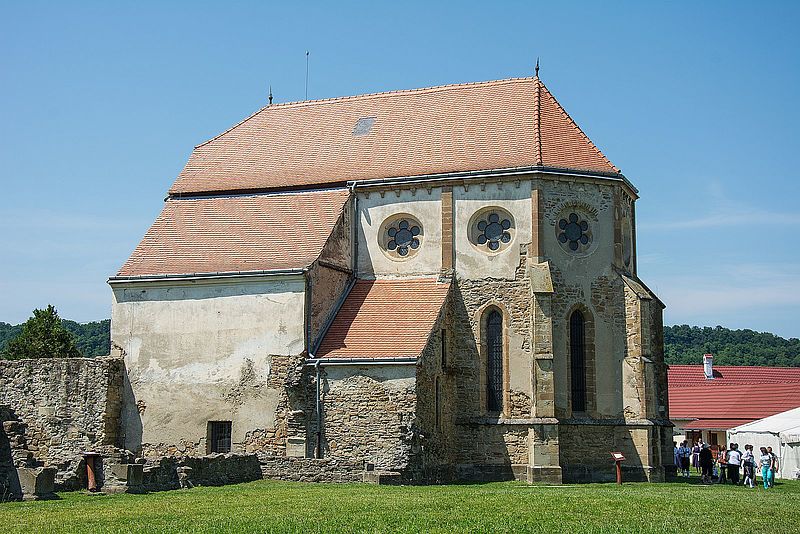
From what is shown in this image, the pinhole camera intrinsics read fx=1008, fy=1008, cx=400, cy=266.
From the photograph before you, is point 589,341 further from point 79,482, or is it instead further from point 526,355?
point 79,482

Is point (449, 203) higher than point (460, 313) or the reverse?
higher

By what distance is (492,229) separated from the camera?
31453 millimetres

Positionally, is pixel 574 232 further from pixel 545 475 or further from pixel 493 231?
pixel 545 475

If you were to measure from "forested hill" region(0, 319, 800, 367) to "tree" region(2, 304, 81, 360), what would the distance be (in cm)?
3029

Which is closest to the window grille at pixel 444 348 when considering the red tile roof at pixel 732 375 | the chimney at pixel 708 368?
the red tile roof at pixel 732 375

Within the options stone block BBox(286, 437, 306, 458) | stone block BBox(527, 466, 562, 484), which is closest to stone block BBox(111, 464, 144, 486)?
stone block BBox(286, 437, 306, 458)

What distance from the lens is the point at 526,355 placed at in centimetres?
3036

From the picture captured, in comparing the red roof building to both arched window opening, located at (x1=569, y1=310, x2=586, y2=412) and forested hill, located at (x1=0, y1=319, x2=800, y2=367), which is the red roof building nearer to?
arched window opening, located at (x1=569, y1=310, x2=586, y2=412)

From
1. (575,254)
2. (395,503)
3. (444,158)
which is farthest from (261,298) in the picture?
(395,503)

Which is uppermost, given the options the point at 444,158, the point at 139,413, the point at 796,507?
the point at 444,158

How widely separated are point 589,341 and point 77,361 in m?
15.6

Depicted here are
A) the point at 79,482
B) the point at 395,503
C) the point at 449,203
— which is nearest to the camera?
the point at 395,503

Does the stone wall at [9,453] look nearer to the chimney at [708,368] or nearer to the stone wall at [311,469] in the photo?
the stone wall at [311,469]

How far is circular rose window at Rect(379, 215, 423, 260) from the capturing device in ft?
106
